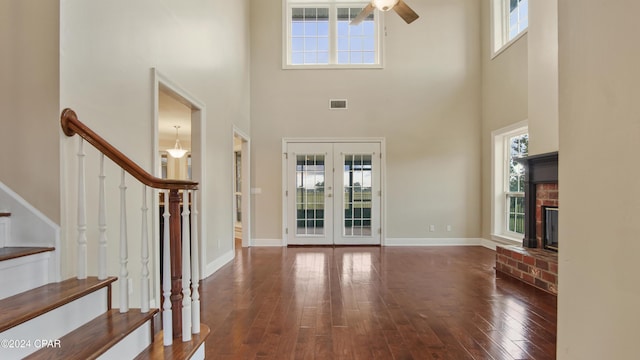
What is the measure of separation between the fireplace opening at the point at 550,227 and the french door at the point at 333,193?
2638mm

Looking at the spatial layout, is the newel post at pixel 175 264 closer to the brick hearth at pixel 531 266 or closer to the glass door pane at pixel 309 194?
the brick hearth at pixel 531 266

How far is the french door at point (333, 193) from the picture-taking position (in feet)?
18.8

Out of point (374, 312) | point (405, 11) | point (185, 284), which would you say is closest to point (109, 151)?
point (185, 284)

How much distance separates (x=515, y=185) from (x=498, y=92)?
1630 millimetres

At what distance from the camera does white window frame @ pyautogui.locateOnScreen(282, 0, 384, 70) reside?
5.74 meters

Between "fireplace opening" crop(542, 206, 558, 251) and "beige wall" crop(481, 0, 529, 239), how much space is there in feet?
4.96

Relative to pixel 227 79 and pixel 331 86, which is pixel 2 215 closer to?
pixel 227 79

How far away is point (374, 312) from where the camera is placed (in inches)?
102

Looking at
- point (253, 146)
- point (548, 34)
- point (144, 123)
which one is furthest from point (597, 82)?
point (253, 146)

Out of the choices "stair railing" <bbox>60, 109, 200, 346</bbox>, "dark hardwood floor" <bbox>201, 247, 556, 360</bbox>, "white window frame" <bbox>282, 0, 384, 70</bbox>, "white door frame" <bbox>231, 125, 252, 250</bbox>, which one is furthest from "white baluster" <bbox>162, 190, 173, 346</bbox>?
"white window frame" <bbox>282, 0, 384, 70</bbox>

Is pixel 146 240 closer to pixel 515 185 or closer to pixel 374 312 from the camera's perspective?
pixel 374 312

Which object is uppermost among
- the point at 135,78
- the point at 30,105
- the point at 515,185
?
the point at 135,78

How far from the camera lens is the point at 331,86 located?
5.76 metres

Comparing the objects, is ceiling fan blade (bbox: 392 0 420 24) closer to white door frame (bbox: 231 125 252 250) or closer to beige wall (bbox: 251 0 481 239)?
beige wall (bbox: 251 0 481 239)
